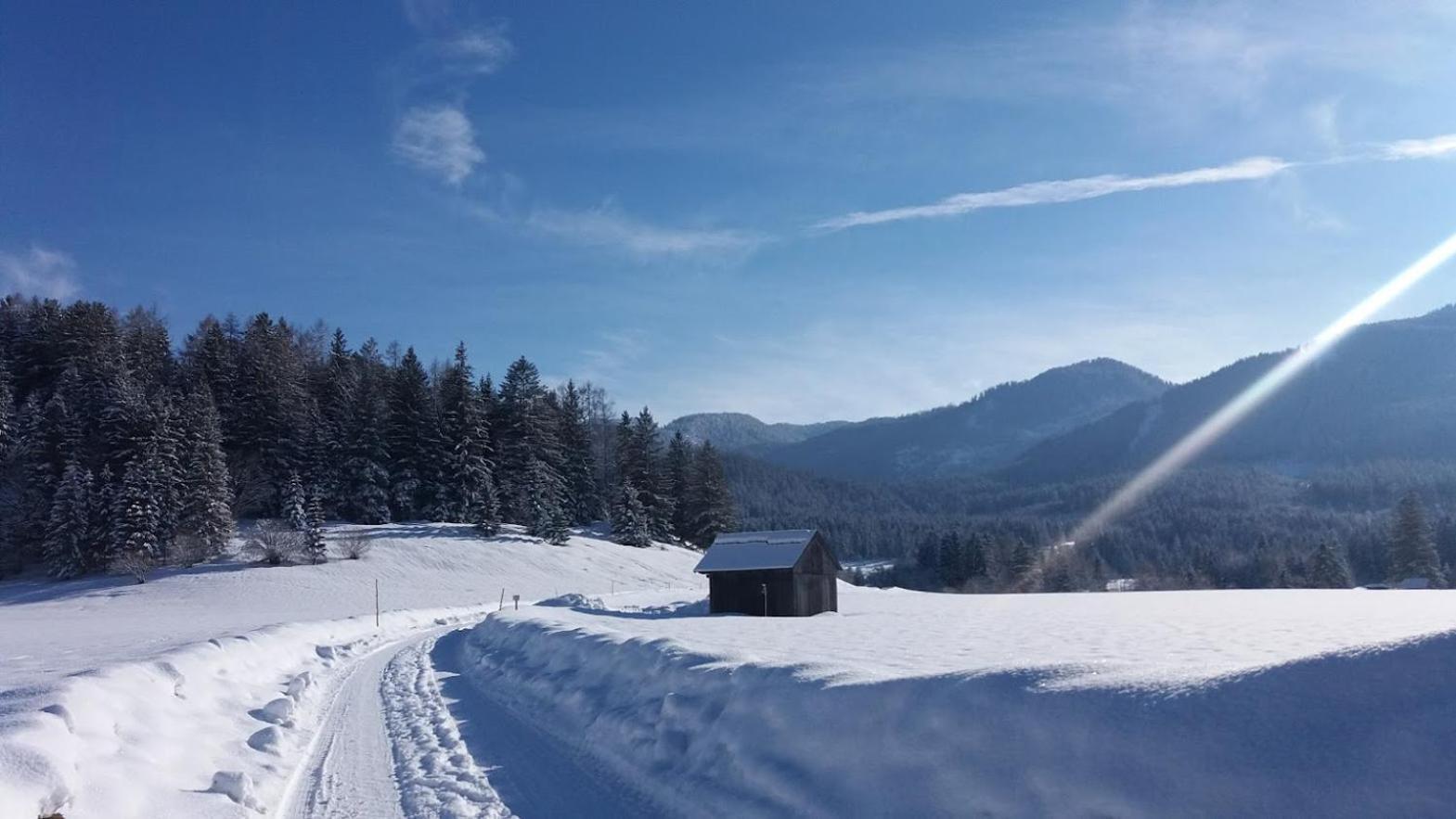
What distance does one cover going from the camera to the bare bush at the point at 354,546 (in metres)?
56.0

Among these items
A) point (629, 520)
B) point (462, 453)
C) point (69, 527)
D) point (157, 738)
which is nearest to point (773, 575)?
point (157, 738)

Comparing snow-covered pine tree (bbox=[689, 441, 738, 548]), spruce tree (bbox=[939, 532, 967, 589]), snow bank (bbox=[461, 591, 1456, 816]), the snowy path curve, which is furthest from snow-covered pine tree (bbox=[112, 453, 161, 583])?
spruce tree (bbox=[939, 532, 967, 589])

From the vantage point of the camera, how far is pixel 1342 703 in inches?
202

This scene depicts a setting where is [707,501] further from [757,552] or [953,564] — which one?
[757,552]

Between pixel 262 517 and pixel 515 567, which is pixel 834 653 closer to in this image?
pixel 515 567

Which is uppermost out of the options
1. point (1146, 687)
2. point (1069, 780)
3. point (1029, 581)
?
point (1146, 687)

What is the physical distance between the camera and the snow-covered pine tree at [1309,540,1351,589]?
69750 millimetres

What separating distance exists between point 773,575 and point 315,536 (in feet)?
109

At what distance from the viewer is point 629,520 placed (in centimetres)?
7119

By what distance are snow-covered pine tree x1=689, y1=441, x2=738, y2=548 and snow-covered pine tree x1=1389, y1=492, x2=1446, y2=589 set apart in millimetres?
52424

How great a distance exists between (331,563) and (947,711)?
180 feet

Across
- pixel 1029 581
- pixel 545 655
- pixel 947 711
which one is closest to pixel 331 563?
pixel 545 655

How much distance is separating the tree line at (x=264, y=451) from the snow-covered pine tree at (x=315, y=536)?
12 centimetres

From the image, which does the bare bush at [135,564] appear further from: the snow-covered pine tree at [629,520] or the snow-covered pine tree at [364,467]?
the snow-covered pine tree at [629,520]
